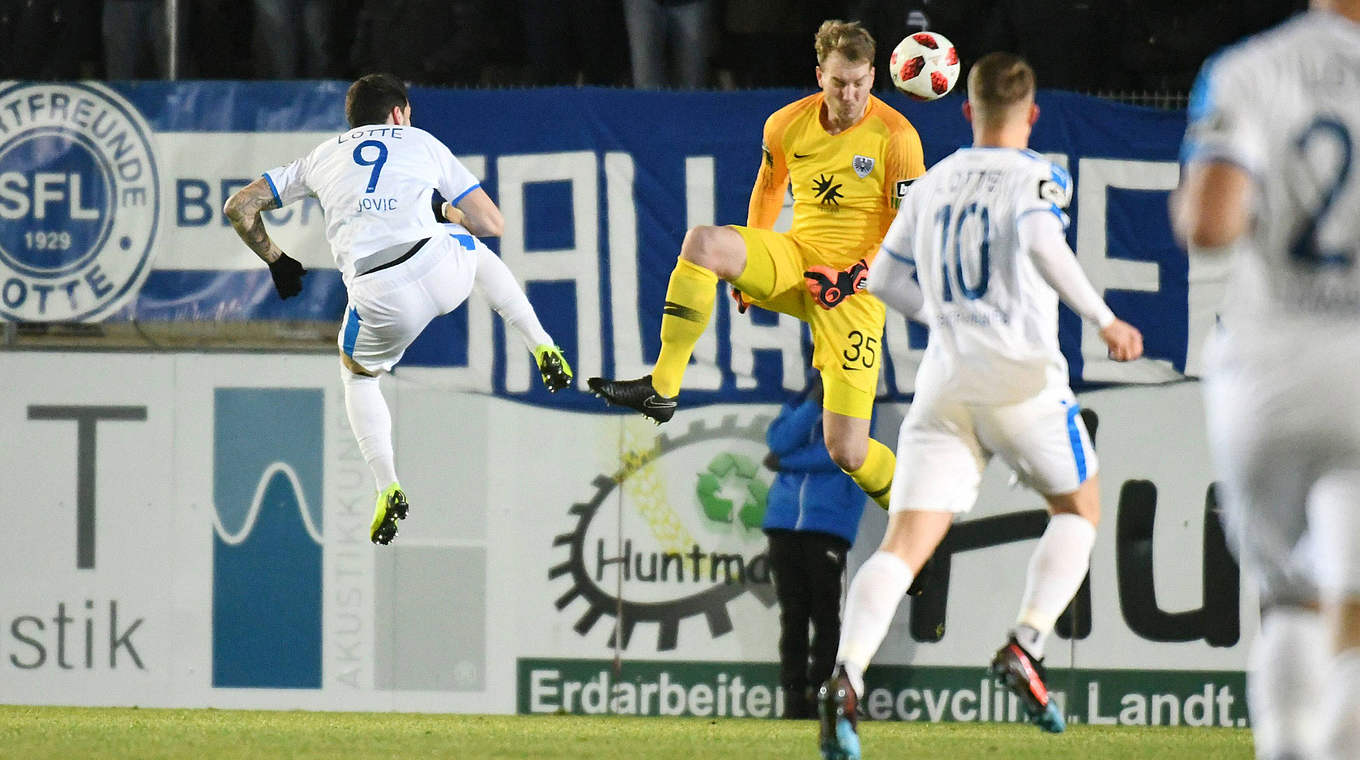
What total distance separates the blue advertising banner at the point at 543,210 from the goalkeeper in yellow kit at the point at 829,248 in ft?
3.65

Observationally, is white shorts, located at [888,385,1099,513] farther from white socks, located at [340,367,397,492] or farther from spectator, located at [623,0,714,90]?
spectator, located at [623,0,714,90]

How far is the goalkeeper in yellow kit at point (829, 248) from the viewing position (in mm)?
6934

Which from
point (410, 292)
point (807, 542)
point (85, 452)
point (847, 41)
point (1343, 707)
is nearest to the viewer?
point (1343, 707)

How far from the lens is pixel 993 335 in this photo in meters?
5.02

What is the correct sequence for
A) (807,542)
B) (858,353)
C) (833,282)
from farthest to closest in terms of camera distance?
(807,542), (858,353), (833,282)

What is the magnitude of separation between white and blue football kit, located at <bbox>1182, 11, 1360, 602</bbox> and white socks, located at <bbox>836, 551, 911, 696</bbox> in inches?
84.3

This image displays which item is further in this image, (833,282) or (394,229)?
(833,282)

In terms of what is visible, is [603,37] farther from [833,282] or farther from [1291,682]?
[1291,682]

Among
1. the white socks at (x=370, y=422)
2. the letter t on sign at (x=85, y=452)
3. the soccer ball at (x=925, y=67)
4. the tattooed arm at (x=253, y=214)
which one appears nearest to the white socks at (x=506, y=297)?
the white socks at (x=370, y=422)

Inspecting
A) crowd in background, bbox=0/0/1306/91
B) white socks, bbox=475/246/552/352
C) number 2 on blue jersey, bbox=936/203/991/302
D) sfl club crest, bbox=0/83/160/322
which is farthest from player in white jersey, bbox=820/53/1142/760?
sfl club crest, bbox=0/83/160/322

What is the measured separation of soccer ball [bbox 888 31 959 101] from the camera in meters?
7.23

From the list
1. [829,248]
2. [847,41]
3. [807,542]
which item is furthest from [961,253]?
[807,542]

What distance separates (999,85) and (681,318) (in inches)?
85.7

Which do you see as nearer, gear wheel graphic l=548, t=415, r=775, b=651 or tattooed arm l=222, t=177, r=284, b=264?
tattooed arm l=222, t=177, r=284, b=264
